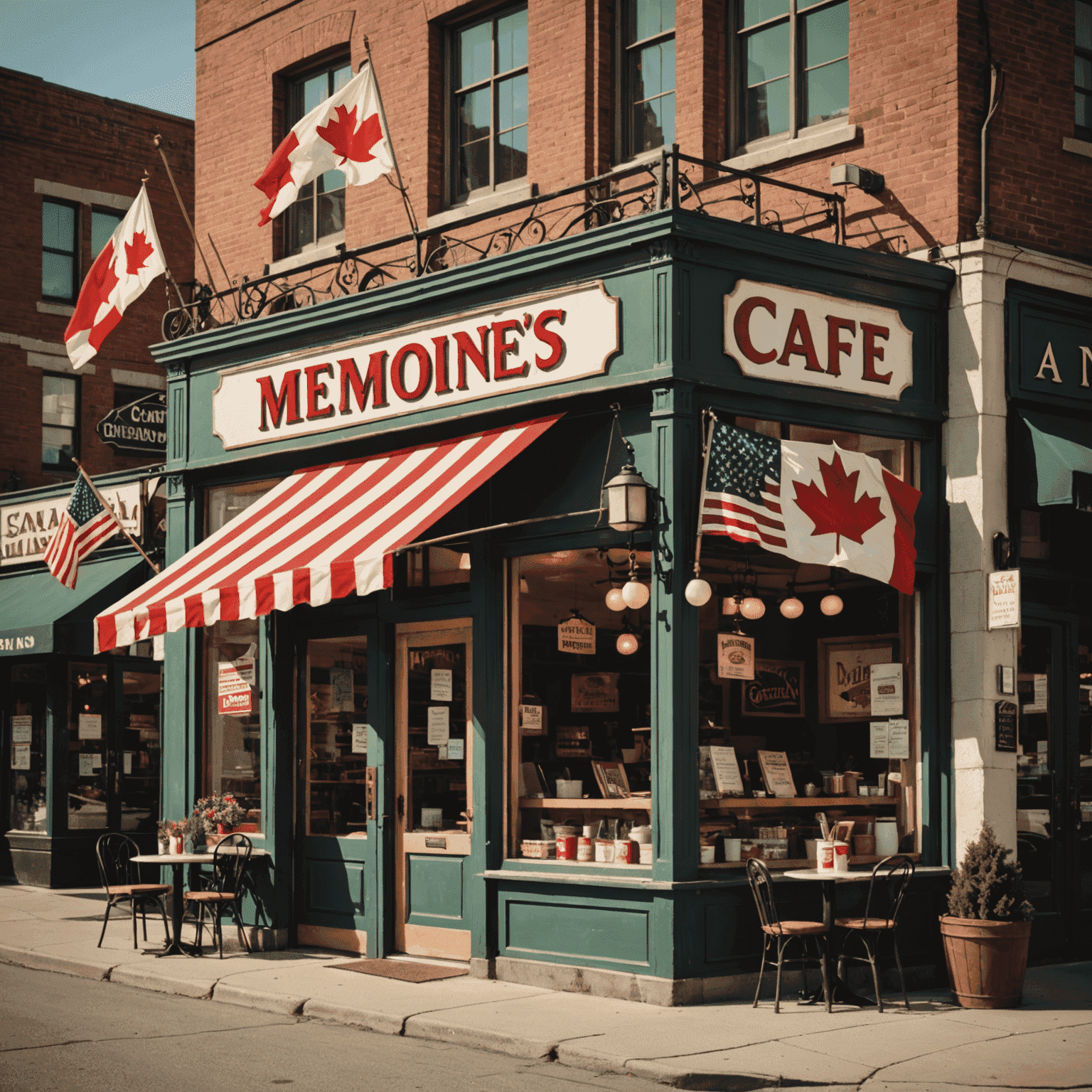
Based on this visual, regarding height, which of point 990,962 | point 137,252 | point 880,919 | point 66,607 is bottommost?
point 990,962

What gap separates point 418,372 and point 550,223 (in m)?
2.10

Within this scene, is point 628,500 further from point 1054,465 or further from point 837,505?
point 1054,465

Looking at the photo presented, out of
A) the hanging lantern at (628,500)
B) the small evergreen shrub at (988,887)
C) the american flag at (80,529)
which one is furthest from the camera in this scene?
the american flag at (80,529)

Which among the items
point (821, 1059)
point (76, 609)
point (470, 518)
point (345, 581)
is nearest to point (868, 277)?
point (470, 518)

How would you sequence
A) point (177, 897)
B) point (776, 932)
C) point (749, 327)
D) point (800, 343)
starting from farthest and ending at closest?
1. point (177, 897)
2. point (800, 343)
3. point (749, 327)
4. point (776, 932)

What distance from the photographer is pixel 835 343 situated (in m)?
10.8

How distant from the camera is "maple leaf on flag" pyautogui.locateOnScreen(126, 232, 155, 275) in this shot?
13.4 metres

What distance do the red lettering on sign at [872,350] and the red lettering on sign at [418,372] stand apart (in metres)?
3.35

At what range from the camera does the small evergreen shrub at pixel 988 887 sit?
9.88 m

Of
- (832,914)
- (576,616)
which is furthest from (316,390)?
(832,914)

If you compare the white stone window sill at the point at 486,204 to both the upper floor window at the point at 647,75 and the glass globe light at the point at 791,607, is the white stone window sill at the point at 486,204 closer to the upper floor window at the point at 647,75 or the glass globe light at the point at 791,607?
the upper floor window at the point at 647,75

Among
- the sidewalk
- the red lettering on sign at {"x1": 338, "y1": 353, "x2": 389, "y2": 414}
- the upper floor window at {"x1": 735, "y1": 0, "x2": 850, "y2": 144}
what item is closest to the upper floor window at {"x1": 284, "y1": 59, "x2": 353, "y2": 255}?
the red lettering on sign at {"x1": 338, "y1": 353, "x2": 389, "y2": 414}

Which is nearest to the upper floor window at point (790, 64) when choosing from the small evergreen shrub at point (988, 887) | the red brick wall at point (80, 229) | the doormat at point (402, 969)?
the small evergreen shrub at point (988, 887)

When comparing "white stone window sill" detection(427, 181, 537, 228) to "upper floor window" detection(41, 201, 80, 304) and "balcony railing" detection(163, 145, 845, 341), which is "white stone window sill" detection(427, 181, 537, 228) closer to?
"balcony railing" detection(163, 145, 845, 341)
